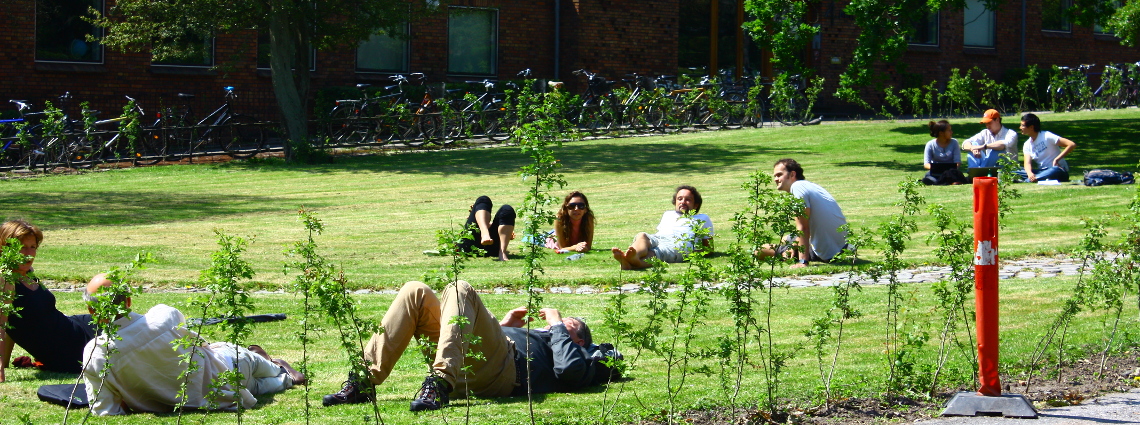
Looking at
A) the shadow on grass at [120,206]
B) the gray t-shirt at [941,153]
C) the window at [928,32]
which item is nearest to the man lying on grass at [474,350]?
the shadow on grass at [120,206]

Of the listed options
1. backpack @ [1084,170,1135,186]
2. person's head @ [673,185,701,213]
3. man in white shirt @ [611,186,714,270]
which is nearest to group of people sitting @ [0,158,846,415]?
man in white shirt @ [611,186,714,270]

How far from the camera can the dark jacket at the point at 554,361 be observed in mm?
6523

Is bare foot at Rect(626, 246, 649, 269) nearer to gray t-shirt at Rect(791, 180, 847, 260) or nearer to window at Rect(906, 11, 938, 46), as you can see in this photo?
gray t-shirt at Rect(791, 180, 847, 260)

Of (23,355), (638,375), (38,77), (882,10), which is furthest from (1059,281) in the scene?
(38,77)

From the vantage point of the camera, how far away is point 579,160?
21.1 m

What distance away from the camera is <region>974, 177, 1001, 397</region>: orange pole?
5586 mm

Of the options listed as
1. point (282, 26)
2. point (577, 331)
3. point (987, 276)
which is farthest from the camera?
point (282, 26)

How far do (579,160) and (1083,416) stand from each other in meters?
15.6

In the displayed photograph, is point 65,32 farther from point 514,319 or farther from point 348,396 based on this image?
point 348,396

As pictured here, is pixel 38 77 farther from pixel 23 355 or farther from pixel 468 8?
pixel 23 355

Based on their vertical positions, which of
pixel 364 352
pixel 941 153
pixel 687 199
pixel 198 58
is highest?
pixel 198 58

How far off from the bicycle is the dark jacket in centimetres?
1689

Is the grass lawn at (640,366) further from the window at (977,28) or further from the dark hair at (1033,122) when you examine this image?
the window at (977,28)

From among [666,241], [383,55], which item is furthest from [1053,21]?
[666,241]
